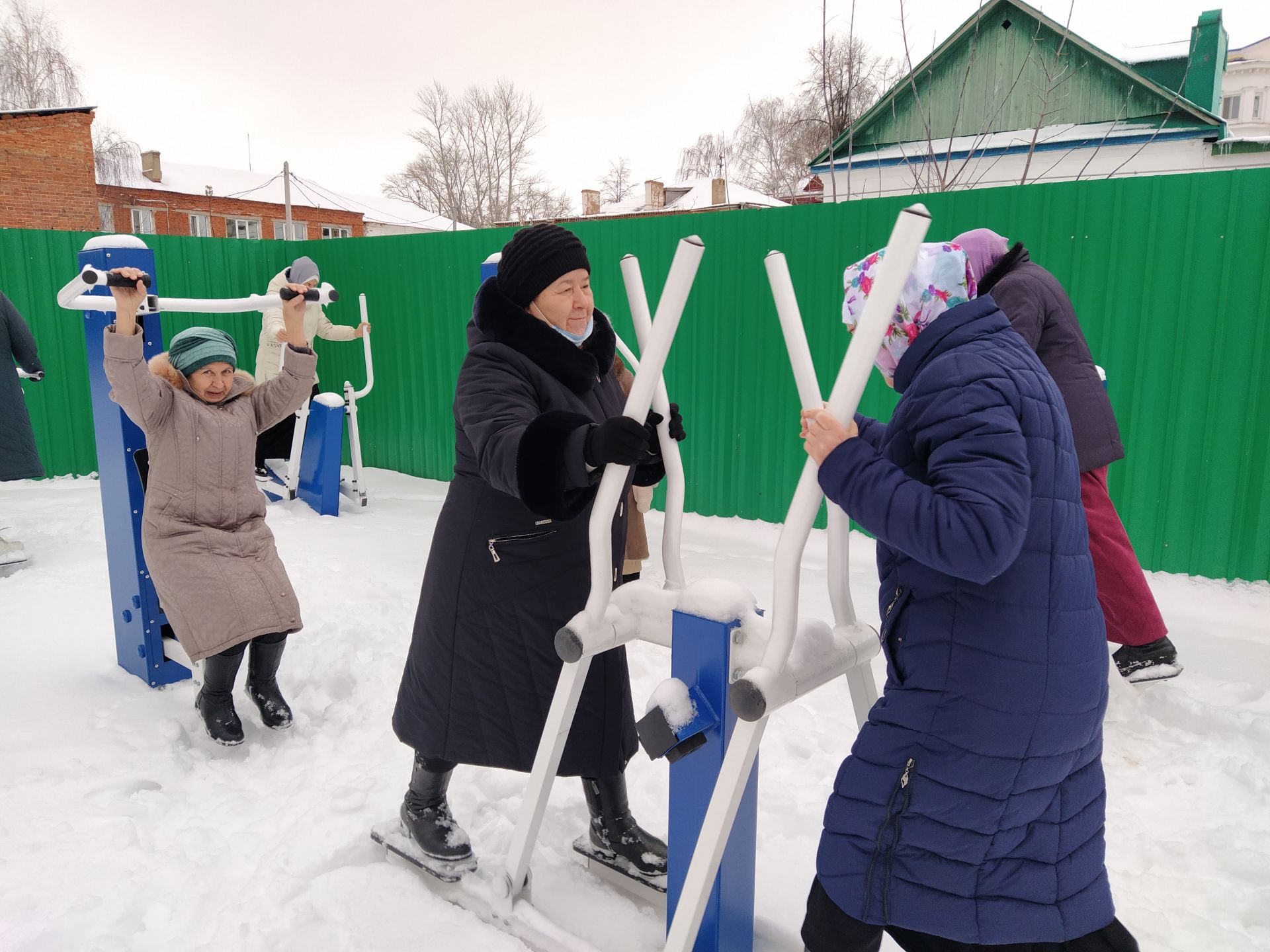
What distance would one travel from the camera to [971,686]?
132 centimetres

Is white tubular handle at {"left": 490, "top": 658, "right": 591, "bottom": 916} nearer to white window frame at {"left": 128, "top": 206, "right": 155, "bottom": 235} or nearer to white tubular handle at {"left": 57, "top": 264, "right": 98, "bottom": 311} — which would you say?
white tubular handle at {"left": 57, "top": 264, "right": 98, "bottom": 311}

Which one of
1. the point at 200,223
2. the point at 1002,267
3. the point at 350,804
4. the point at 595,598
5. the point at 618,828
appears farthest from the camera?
the point at 200,223

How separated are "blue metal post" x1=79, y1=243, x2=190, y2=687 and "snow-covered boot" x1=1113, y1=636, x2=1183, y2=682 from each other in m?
3.44

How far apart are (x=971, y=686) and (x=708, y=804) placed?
0.51 m

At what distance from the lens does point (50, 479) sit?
7.23m

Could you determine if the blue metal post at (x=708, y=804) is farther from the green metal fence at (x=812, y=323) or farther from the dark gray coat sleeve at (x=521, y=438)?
the green metal fence at (x=812, y=323)

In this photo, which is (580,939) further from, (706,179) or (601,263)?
(706,179)

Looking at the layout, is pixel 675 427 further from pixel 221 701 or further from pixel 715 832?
pixel 221 701

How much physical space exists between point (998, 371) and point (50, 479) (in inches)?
314

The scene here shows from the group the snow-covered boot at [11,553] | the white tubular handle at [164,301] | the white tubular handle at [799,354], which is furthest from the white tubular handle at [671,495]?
the snow-covered boot at [11,553]

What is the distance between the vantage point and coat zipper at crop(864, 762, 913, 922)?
135cm

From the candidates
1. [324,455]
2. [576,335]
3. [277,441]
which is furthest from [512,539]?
[277,441]

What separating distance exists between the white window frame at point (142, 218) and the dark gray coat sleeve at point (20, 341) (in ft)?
86.6

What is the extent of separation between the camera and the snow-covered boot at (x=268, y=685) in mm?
2980
